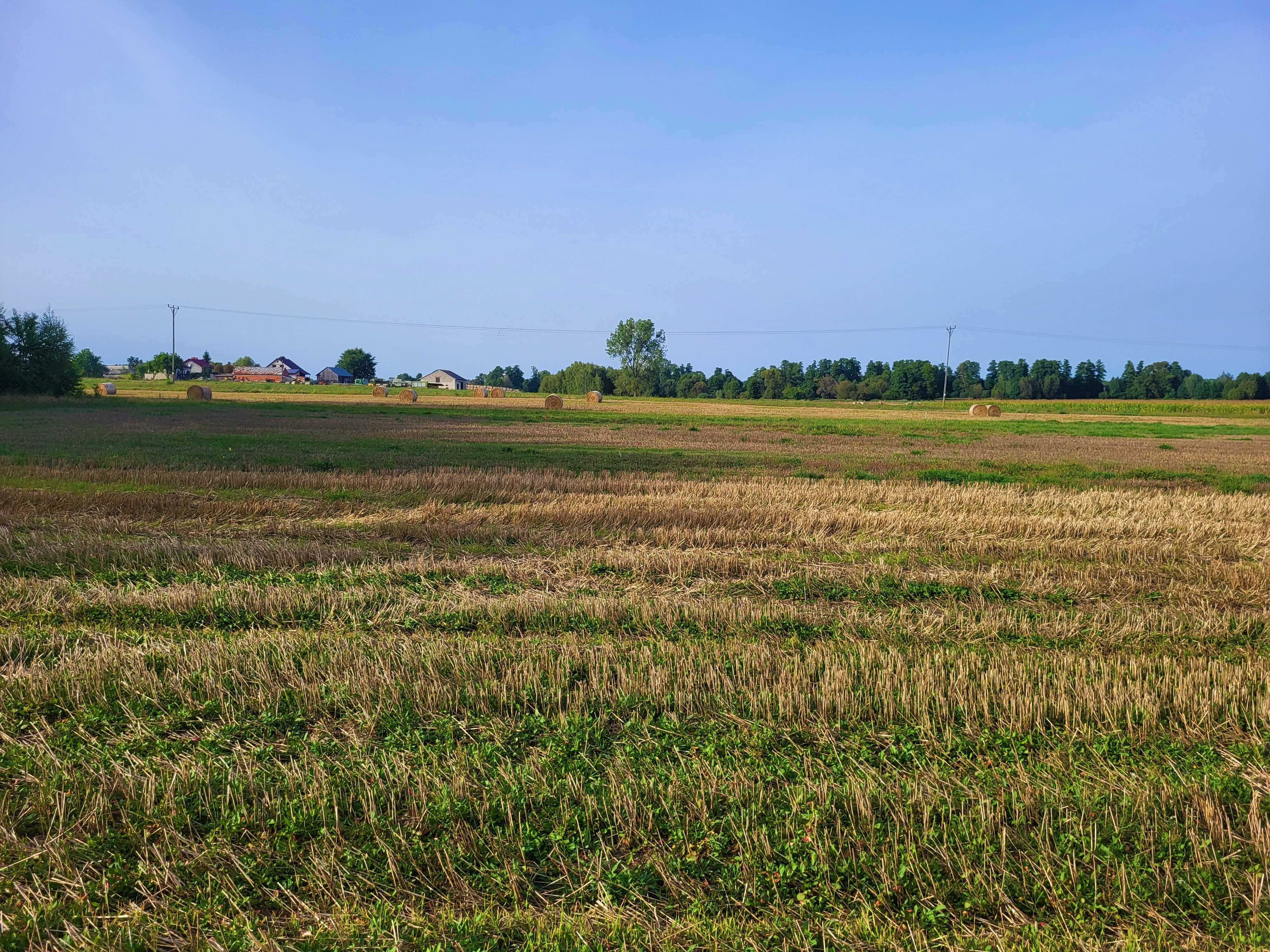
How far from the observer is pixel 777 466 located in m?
22.9

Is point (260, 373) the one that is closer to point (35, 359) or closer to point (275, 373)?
point (275, 373)

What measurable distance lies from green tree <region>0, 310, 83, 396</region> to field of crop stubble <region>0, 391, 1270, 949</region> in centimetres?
6033

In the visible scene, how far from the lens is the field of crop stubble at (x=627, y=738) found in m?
3.89

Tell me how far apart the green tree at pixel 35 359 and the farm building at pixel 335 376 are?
11743cm

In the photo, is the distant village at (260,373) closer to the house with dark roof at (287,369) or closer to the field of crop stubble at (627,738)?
the house with dark roof at (287,369)

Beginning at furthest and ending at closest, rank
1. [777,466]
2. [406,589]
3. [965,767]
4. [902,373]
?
[902,373]
[777,466]
[406,589]
[965,767]

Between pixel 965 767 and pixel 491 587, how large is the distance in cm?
576

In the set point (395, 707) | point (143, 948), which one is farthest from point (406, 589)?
point (143, 948)

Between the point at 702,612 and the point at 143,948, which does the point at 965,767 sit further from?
the point at 143,948

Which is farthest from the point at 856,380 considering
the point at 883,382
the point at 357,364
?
the point at 357,364

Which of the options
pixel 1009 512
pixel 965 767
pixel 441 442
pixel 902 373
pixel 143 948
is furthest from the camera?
pixel 902 373

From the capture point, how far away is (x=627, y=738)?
5.54 metres

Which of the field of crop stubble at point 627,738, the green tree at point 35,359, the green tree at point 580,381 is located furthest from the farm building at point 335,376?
the field of crop stubble at point 627,738

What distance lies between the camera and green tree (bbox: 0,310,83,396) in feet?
197
